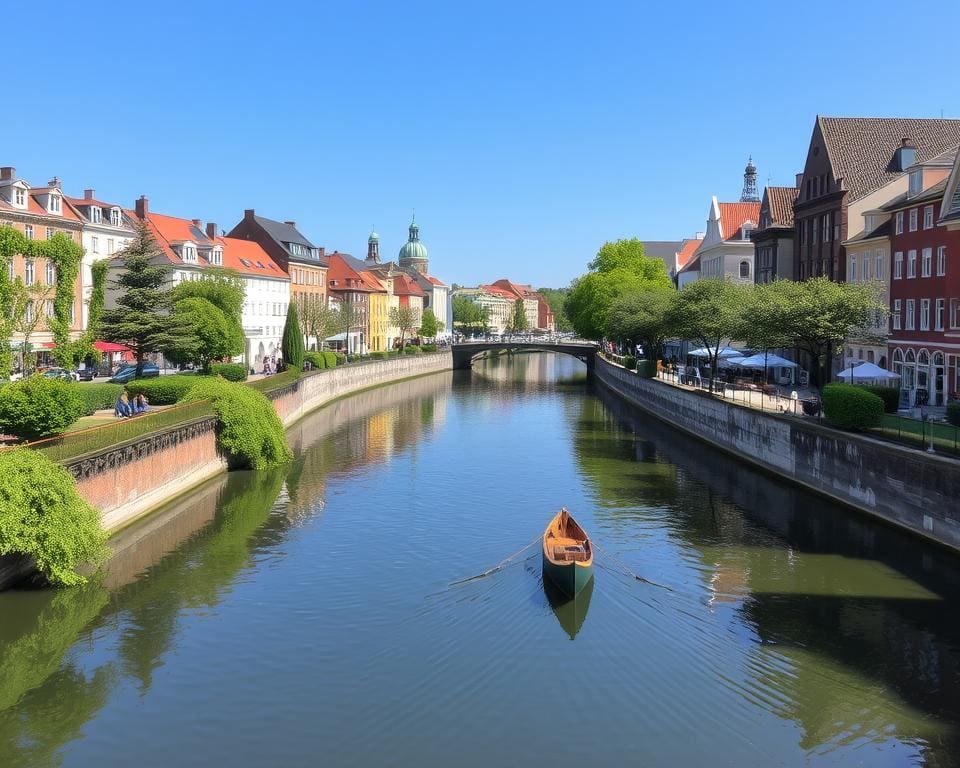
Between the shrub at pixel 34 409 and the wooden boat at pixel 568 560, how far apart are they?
14815 millimetres

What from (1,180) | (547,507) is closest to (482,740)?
(547,507)

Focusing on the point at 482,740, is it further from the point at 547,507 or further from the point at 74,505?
the point at 547,507

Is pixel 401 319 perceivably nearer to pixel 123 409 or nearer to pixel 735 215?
pixel 735 215

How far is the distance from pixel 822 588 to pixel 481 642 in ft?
32.9

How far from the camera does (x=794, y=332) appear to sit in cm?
4478

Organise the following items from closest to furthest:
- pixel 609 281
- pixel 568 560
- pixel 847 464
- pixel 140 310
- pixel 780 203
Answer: pixel 568 560 < pixel 847 464 < pixel 140 310 < pixel 780 203 < pixel 609 281

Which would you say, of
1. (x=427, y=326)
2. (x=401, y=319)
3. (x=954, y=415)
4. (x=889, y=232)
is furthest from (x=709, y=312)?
(x=427, y=326)

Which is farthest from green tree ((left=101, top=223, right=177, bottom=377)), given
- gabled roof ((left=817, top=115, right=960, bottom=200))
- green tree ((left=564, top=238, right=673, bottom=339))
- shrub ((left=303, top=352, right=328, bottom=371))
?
green tree ((left=564, top=238, right=673, bottom=339))

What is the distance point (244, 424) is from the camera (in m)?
42.0

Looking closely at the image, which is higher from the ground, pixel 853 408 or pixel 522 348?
pixel 522 348

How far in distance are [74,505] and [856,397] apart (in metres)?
25.5

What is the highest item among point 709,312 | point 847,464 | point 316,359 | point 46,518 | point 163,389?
point 709,312

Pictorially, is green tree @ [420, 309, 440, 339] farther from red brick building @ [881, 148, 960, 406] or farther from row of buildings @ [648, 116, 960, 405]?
red brick building @ [881, 148, 960, 406]

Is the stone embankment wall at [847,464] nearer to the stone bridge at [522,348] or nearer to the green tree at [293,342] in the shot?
the green tree at [293,342]
